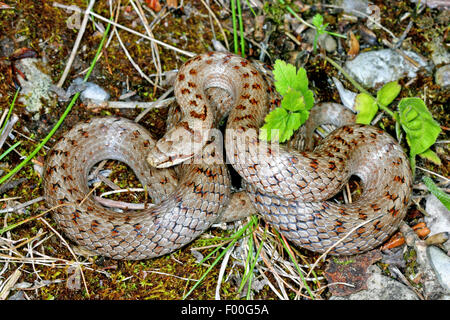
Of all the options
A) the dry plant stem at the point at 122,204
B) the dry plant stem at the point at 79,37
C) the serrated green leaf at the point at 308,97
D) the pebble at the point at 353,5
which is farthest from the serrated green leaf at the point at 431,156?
the dry plant stem at the point at 79,37

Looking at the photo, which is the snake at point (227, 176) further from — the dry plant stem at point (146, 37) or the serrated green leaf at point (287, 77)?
the serrated green leaf at point (287, 77)

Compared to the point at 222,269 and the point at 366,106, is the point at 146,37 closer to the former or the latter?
the point at 366,106

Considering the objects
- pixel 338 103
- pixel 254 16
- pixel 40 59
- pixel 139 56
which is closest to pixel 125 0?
pixel 139 56

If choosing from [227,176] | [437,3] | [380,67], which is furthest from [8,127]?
[437,3]

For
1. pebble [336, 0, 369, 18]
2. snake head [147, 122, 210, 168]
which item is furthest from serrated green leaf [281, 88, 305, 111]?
pebble [336, 0, 369, 18]

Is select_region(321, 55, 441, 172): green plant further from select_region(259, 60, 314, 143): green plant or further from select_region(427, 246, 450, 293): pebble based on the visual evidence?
select_region(259, 60, 314, 143): green plant
